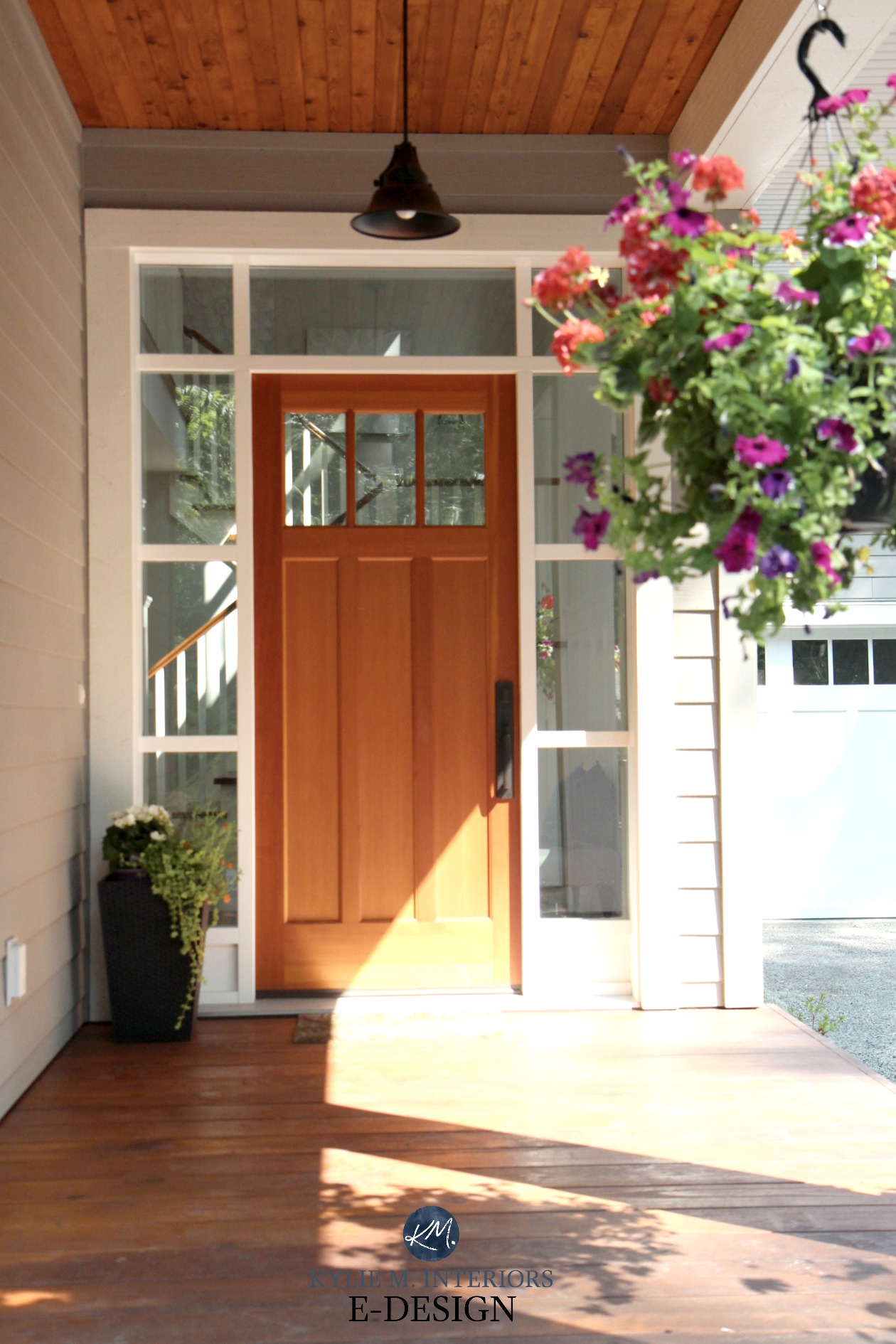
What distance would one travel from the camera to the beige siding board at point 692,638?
4.52 metres

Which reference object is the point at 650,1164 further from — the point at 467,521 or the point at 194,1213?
the point at 467,521

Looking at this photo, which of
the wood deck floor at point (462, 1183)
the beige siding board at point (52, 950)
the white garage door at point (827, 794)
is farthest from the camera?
the white garage door at point (827, 794)

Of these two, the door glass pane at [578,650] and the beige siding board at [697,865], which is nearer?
the beige siding board at [697,865]

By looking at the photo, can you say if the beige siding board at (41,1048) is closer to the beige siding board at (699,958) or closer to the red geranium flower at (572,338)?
the beige siding board at (699,958)

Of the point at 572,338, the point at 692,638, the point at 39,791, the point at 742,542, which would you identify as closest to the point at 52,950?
the point at 39,791

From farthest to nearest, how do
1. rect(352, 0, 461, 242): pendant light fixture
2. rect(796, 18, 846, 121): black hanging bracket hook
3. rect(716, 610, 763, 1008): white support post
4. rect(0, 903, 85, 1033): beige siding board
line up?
rect(716, 610, 763, 1008): white support post < rect(0, 903, 85, 1033): beige siding board < rect(352, 0, 461, 242): pendant light fixture < rect(796, 18, 846, 121): black hanging bracket hook

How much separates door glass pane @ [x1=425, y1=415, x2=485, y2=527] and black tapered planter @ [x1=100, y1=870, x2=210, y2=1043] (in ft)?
5.69

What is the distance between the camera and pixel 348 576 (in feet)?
15.3

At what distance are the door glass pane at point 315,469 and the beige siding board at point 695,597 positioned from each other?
1.29 metres

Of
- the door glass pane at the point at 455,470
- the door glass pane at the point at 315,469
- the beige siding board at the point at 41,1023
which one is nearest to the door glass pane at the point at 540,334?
the door glass pane at the point at 455,470

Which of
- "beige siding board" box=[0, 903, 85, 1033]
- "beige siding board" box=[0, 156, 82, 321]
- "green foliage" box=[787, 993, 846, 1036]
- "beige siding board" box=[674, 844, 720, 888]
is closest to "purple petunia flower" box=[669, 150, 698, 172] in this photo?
"beige siding board" box=[0, 156, 82, 321]

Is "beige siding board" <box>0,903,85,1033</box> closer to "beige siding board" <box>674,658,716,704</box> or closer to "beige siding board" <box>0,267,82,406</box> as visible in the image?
"beige siding board" <box>0,267,82,406</box>

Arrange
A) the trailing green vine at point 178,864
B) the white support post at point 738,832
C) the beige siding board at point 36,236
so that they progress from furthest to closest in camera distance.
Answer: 1. the white support post at point 738,832
2. the trailing green vine at point 178,864
3. the beige siding board at point 36,236

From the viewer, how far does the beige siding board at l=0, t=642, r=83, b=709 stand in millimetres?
3447
